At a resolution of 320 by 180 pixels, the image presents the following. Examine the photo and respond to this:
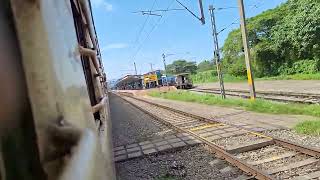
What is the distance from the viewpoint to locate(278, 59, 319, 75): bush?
36.9m

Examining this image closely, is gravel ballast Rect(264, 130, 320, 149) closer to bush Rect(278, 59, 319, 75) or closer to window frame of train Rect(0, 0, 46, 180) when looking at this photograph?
window frame of train Rect(0, 0, 46, 180)

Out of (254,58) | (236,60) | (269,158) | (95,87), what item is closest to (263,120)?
(269,158)

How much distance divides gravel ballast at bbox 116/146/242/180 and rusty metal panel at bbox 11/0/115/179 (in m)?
5.05

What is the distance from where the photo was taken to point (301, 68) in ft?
131

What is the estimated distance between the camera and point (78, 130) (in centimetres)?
108

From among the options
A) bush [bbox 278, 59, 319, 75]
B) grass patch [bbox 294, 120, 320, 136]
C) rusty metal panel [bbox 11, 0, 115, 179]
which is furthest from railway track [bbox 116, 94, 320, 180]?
bush [bbox 278, 59, 319, 75]

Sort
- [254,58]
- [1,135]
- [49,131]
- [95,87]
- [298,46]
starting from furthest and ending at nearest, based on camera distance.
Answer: [254,58] < [298,46] < [95,87] < [49,131] < [1,135]

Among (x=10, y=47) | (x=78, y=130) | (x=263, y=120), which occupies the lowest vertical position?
(x=263, y=120)

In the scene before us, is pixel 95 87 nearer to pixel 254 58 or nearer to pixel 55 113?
pixel 55 113

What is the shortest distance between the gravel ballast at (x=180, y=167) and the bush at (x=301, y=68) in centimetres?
3212

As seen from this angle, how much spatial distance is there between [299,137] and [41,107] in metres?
7.88

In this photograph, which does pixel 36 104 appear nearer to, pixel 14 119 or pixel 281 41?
pixel 14 119

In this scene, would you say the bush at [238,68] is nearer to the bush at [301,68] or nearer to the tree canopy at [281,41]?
the tree canopy at [281,41]

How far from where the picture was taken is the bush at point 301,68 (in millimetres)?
36894
